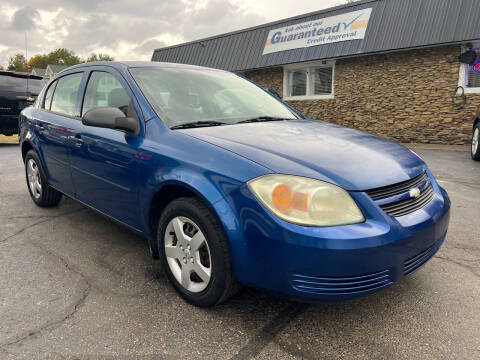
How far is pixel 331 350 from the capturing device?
201 cm

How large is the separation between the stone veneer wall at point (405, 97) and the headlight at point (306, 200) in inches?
431

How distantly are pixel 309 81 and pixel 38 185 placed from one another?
39.5 feet

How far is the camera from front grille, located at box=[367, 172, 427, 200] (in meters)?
2.08

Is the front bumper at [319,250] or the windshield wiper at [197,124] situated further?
the windshield wiper at [197,124]

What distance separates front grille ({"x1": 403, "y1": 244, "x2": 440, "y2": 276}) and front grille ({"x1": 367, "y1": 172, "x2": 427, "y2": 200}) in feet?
1.23

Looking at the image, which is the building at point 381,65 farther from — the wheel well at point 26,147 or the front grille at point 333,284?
the front grille at point 333,284

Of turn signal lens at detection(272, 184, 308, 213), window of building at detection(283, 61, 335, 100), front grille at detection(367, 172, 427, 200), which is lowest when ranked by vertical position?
turn signal lens at detection(272, 184, 308, 213)

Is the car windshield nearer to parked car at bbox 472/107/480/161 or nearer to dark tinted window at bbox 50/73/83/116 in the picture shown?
dark tinted window at bbox 50/73/83/116

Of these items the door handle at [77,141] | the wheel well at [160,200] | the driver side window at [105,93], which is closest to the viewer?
the wheel well at [160,200]

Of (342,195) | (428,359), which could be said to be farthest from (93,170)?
(428,359)

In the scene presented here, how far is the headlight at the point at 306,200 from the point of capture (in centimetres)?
194

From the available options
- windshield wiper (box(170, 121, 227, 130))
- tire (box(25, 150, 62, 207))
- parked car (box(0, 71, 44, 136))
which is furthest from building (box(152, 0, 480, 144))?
tire (box(25, 150, 62, 207))

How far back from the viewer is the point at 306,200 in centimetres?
196

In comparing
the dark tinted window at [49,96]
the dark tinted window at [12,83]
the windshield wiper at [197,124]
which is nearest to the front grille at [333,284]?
the windshield wiper at [197,124]
